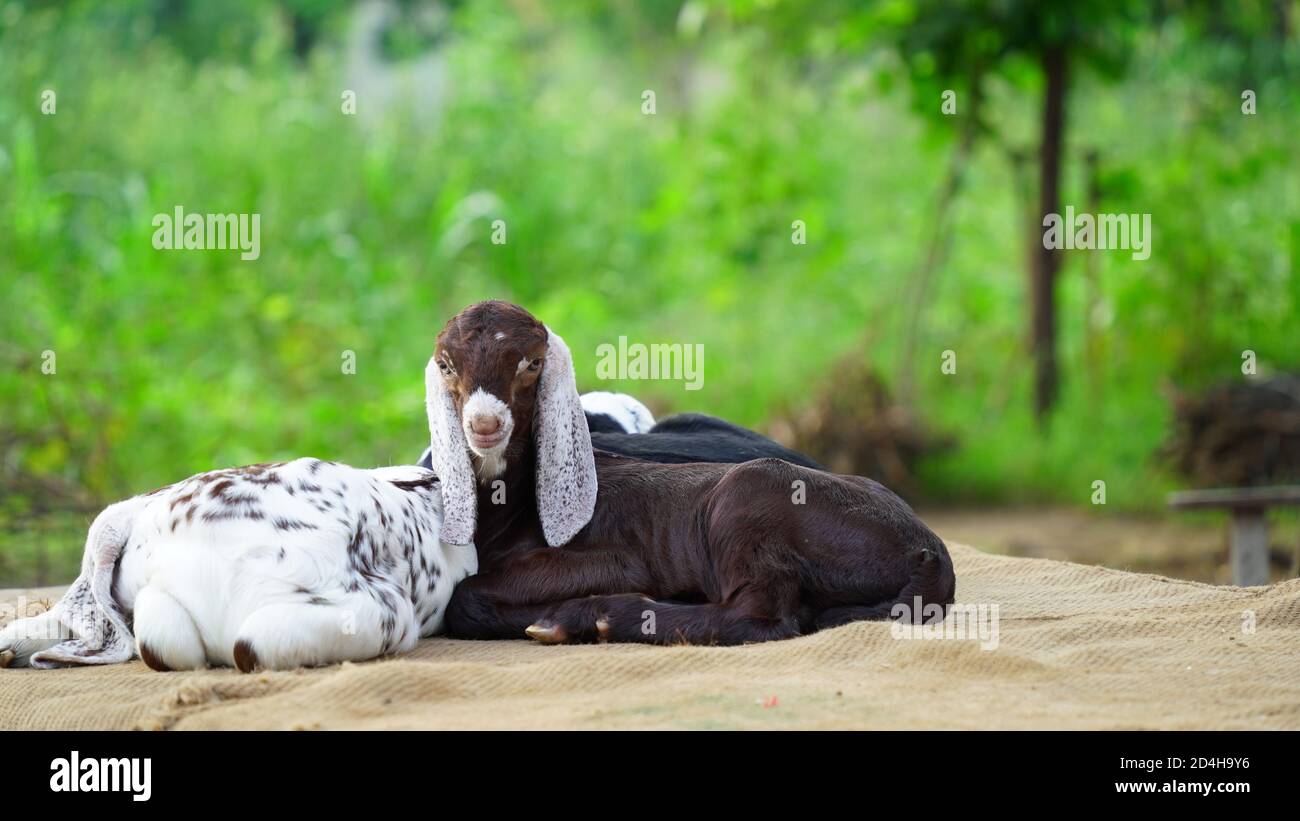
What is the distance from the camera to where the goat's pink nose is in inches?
161

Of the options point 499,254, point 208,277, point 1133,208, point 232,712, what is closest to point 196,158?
point 208,277

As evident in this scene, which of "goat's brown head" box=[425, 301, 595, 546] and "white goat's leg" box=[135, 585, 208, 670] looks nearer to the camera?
"white goat's leg" box=[135, 585, 208, 670]

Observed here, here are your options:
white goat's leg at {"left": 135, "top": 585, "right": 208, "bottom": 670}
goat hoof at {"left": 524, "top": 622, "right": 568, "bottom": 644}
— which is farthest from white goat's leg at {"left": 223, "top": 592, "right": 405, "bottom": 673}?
goat hoof at {"left": 524, "top": 622, "right": 568, "bottom": 644}

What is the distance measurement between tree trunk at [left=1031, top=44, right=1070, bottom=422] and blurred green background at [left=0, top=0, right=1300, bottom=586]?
11 centimetres

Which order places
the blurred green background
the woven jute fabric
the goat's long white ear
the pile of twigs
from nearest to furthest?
1. the woven jute fabric
2. the goat's long white ear
3. the pile of twigs
4. the blurred green background

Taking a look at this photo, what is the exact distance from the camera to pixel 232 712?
3262 mm

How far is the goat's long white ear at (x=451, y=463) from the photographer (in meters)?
4.29

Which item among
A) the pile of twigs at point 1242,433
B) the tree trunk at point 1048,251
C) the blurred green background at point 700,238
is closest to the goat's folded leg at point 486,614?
the blurred green background at point 700,238

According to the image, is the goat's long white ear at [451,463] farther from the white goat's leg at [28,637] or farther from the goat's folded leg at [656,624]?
the white goat's leg at [28,637]

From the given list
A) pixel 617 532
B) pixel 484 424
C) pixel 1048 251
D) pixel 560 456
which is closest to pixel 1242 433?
pixel 1048 251

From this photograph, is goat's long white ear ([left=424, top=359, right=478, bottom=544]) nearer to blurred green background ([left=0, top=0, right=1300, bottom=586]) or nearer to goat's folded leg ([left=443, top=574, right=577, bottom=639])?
goat's folded leg ([left=443, top=574, right=577, bottom=639])

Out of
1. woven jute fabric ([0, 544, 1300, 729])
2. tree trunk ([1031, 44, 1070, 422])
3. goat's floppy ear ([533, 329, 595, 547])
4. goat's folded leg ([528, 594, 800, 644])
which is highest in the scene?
tree trunk ([1031, 44, 1070, 422])
